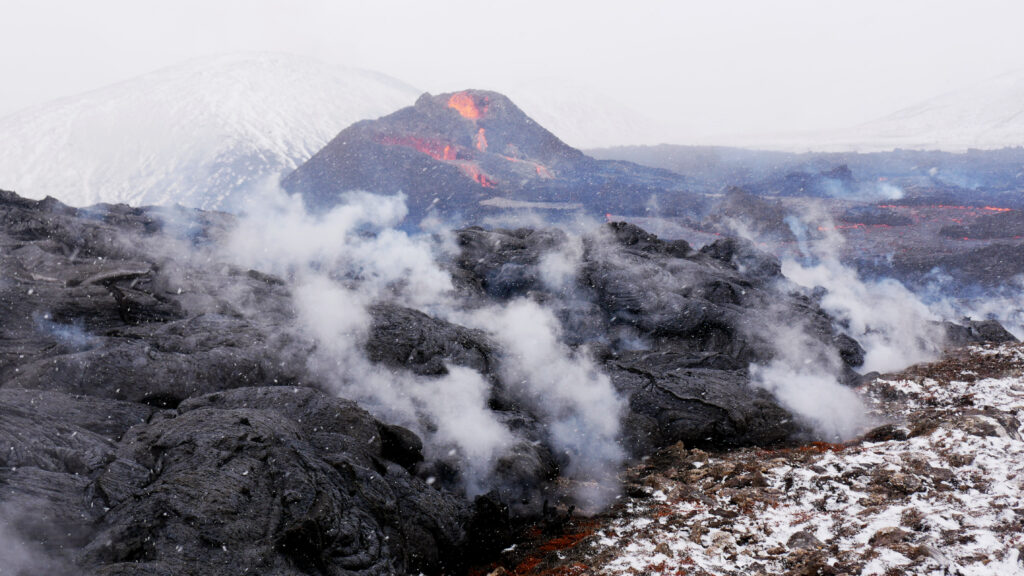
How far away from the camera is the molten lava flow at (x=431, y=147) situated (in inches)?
3009

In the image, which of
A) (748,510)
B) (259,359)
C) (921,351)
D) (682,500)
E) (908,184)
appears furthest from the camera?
(908,184)

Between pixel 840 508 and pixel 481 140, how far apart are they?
7854 cm

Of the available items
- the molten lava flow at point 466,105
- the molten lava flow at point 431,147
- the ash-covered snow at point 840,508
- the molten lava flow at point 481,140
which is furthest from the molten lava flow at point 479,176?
the ash-covered snow at point 840,508

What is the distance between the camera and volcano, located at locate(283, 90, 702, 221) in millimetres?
63000

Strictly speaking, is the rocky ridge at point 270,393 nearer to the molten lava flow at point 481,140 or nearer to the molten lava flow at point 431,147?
the molten lava flow at point 431,147

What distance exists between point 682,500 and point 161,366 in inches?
366

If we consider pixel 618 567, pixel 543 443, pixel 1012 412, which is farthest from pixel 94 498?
pixel 1012 412

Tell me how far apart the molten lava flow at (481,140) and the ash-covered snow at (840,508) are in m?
74.1

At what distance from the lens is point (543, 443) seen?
38.3 ft

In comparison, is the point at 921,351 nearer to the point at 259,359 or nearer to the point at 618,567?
the point at 618,567

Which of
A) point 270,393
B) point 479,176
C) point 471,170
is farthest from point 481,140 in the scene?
point 270,393

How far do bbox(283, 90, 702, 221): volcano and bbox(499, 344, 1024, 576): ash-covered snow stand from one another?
47736 millimetres

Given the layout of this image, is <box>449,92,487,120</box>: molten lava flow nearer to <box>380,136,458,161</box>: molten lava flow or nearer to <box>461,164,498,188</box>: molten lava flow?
<box>380,136,458,161</box>: molten lava flow

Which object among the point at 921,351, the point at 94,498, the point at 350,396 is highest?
the point at 94,498
